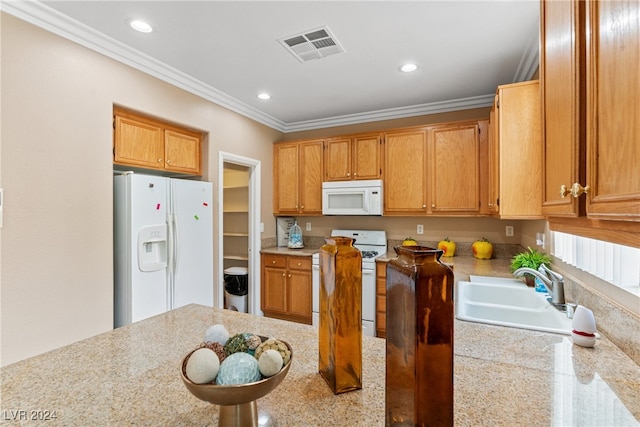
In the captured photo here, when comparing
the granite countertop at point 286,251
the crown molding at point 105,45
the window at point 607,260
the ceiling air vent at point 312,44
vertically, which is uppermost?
the ceiling air vent at point 312,44

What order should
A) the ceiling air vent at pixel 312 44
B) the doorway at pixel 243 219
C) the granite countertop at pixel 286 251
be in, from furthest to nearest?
the doorway at pixel 243 219 → the granite countertop at pixel 286 251 → the ceiling air vent at pixel 312 44

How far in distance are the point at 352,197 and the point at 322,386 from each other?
2888mm

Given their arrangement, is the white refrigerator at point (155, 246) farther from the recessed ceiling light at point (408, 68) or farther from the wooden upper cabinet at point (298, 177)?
the recessed ceiling light at point (408, 68)

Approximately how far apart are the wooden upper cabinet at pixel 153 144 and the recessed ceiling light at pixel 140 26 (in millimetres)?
630

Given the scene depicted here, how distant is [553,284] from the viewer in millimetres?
1521

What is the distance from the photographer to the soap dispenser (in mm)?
4009

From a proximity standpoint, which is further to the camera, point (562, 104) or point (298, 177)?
point (298, 177)

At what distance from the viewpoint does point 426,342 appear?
54cm

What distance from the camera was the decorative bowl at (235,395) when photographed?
549 millimetres

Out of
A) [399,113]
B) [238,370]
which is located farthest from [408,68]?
[238,370]

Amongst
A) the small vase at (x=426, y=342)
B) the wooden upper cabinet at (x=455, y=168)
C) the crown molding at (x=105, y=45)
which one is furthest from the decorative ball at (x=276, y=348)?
the wooden upper cabinet at (x=455, y=168)

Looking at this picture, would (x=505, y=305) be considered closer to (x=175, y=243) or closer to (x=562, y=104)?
(x=562, y=104)

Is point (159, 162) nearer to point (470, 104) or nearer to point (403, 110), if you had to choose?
point (403, 110)

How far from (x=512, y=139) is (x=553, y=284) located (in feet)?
3.30
